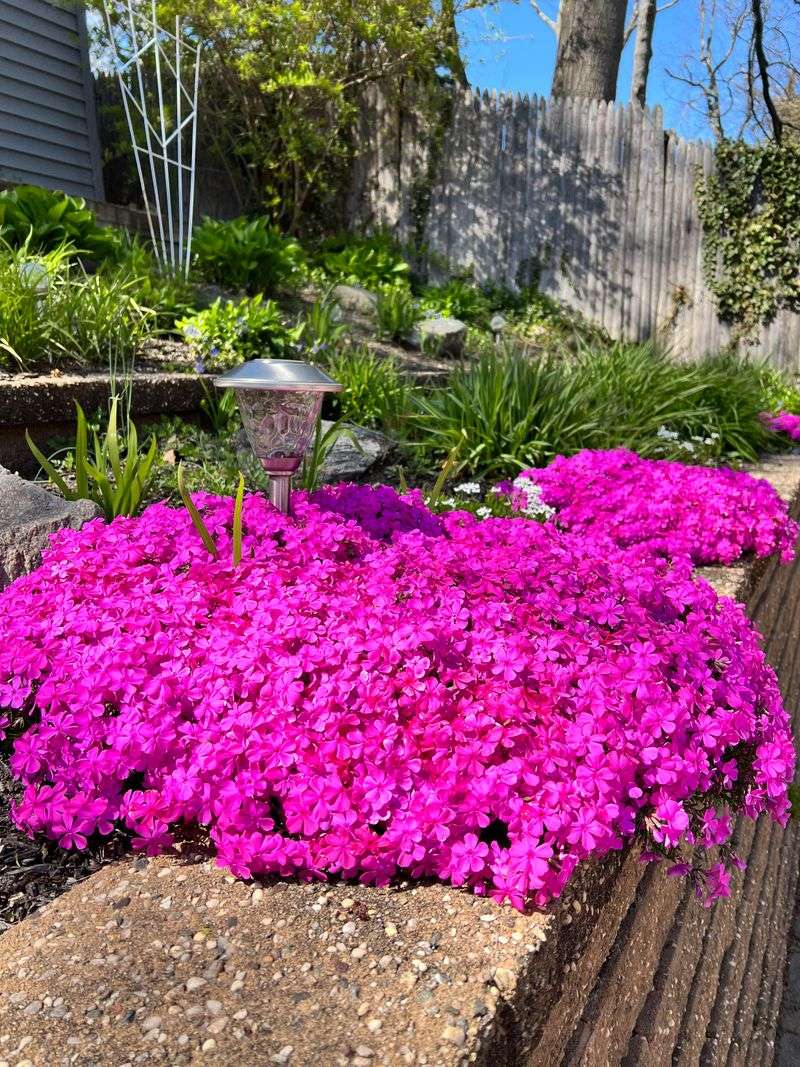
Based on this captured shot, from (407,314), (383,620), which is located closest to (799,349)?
(407,314)

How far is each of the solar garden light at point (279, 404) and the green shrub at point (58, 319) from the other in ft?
6.21

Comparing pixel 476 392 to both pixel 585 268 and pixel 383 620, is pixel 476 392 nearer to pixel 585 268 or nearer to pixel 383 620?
pixel 383 620

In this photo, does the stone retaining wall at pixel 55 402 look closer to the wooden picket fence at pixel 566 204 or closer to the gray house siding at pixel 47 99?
the gray house siding at pixel 47 99

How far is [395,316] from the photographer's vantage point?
6.71 metres

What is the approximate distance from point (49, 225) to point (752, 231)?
727 centimetres

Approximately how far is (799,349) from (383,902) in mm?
9687

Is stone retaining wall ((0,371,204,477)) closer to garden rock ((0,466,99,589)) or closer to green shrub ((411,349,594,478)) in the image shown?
garden rock ((0,466,99,589))

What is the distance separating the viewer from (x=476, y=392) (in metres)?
4.65

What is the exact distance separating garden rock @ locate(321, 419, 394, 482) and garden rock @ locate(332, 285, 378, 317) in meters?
3.48

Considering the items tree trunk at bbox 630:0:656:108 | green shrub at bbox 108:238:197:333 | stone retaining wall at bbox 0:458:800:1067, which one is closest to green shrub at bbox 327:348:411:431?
green shrub at bbox 108:238:197:333

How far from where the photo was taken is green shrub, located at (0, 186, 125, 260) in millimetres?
5316

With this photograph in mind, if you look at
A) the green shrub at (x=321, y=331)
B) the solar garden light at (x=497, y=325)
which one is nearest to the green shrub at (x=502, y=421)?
the green shrub at (x=321, y=331)

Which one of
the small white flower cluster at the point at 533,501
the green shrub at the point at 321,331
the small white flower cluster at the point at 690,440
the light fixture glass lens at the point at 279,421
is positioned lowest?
the small white flower cluster at the point at 533,501

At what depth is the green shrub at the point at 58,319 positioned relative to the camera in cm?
395
